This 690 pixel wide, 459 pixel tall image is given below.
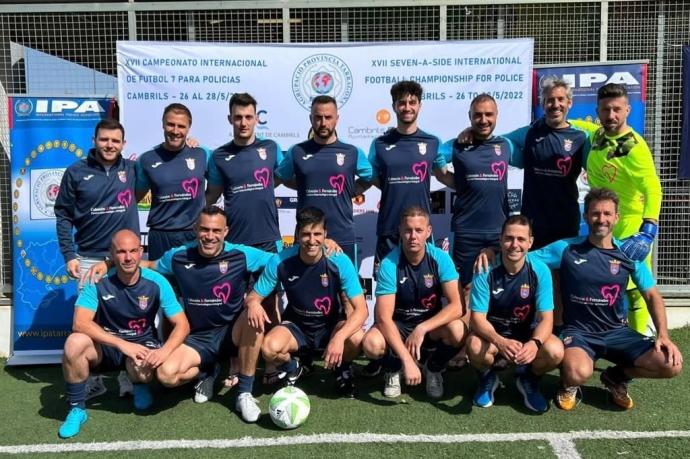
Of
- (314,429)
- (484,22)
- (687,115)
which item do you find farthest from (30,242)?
(687,115)

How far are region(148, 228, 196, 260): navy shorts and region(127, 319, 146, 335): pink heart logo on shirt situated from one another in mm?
604

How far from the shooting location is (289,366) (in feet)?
12.5

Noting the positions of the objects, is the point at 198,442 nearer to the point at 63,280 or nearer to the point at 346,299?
the point at 346,299

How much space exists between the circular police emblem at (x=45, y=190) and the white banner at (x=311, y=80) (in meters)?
0.69

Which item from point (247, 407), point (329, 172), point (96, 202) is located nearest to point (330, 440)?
point (247, 407)

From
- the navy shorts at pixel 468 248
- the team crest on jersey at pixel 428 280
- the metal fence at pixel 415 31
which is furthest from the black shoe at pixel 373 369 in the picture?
the metal fence at pixel 415 31

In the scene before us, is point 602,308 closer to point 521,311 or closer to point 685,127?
point 521,311

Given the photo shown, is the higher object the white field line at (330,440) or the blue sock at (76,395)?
the blue sock at (76,395)

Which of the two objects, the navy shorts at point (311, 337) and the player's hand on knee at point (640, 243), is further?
the navy shorts at point (311, 337)

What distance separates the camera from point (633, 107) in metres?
4.96

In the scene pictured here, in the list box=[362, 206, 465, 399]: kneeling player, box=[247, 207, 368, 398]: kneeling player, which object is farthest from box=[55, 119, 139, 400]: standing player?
box=[362, 206, 465, 399]: kneeling player

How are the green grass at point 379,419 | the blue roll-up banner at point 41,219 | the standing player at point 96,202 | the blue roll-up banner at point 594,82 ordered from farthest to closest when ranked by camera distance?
the blue roll-up banner at point 594,82
the blue roll-up banner at point 41,219
the standing player at point 96,202
the green grass at point 379,419

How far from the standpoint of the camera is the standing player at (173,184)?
13.4ft

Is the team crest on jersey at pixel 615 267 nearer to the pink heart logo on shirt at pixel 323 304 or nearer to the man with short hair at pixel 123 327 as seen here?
the pink heart logo on shirt at pixel 323 304
